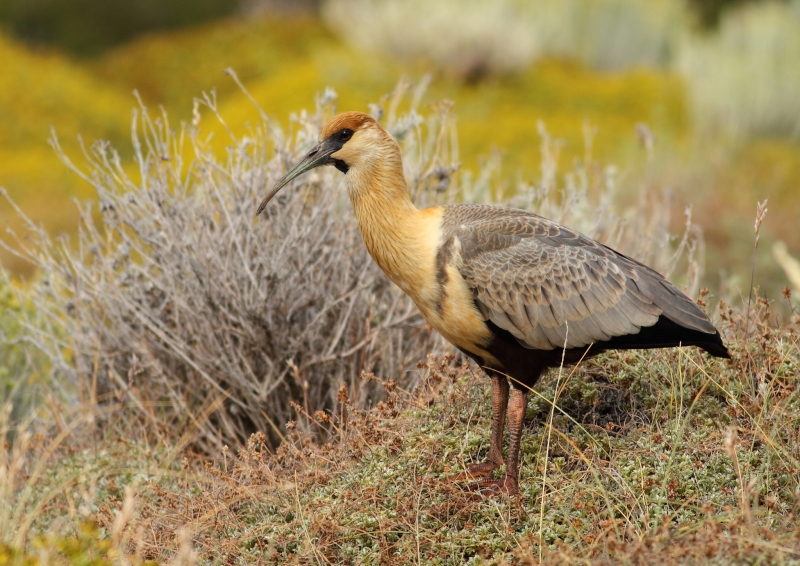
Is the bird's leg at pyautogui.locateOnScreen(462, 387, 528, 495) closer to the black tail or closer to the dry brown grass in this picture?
the dry brown grass

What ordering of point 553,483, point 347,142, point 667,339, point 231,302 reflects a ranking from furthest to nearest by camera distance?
1. point 231,302
2. point 347,142
3. point 667,339
4. point 553,483

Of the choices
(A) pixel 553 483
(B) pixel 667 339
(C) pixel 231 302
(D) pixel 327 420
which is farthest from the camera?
(C) pixel 231 302

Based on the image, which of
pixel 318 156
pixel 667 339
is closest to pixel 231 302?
pixel 318 156

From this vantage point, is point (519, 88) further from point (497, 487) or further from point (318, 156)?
point (497, 487)

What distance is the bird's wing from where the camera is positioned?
3877 millimetres

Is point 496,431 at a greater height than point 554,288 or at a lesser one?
lesser

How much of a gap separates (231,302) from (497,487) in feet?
5.89

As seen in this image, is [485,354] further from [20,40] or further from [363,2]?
[20,40]

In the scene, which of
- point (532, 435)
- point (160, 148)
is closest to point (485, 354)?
point (532, 435)

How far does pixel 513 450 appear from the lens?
388 centimetres

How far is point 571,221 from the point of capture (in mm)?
5969

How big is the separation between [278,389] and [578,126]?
23.4ft

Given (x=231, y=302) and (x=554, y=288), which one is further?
(x=231, y=302)

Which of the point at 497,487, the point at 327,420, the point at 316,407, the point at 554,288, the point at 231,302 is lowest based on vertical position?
the point at 316,407
